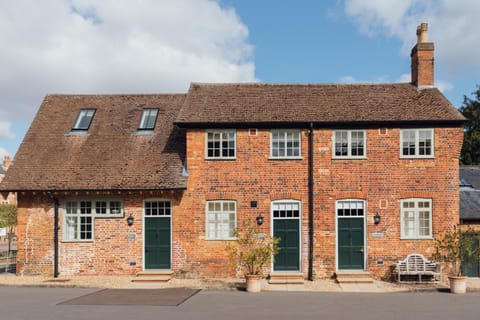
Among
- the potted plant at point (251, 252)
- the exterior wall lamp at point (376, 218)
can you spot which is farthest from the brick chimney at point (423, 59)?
the potted plant at point (251, 252)

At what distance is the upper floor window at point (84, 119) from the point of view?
1956cm

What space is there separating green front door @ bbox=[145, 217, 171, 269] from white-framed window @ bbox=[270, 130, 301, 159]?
477cm

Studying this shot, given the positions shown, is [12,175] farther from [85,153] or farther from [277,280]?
[277,280]

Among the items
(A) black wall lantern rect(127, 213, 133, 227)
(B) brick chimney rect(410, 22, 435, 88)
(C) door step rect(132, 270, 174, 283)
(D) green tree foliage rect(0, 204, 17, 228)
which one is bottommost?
(D) green tree foliage rect(0, 204, 17, 228)

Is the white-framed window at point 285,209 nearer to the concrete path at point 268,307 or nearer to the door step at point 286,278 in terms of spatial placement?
the door step at point 286,278

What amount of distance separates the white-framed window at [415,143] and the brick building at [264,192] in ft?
0.13

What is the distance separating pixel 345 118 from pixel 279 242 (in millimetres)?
5177

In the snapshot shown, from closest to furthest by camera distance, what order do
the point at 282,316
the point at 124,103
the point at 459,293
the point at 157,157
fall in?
1. the point at 282,316
2. the point at 459,293
3. the point at 157,157
4. the point at 124,103

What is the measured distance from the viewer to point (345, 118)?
17.3 metres

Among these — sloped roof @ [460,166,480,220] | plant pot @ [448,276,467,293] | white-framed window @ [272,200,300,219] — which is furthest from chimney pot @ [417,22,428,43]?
plant pot @ [448,276,467,293]

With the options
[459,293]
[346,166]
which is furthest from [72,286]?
[459,293]

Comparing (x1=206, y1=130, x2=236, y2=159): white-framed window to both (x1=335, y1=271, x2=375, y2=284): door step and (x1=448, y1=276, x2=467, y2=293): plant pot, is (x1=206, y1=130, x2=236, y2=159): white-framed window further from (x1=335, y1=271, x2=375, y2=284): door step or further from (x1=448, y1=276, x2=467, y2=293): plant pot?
(x1=448, y1=276, x2=467, y2=293): plant pot

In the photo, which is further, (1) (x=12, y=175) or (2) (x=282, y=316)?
(1) (x=12, y=175)

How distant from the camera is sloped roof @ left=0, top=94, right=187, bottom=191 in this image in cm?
1747
